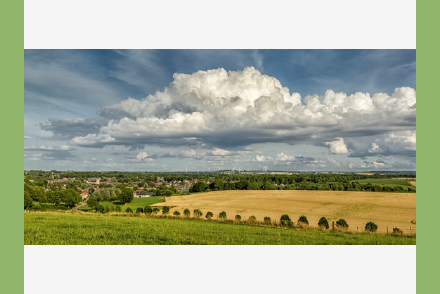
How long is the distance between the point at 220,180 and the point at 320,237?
96.3ft

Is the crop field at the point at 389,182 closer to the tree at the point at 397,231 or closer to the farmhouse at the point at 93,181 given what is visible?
the tree at the point at 397,231

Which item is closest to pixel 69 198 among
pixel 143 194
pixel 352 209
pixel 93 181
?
pixel 143 194

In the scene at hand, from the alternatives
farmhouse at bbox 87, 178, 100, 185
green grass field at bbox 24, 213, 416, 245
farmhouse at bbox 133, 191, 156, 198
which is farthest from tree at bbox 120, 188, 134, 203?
green grass field at bbox 24, 213, 416, 245

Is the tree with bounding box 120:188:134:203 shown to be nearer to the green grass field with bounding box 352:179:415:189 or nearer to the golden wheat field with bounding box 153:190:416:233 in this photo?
the golden wheat field with bounding box 153:190:416:233

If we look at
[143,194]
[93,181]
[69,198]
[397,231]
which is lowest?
[143,194]

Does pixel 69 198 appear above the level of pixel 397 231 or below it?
below

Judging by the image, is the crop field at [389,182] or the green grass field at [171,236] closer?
the green grass field at [171,236]

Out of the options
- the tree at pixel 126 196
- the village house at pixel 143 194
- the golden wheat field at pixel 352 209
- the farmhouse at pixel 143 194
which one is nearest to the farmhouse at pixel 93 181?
the village house at pixel 143 194

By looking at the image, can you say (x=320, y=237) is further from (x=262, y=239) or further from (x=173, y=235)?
(x=173, y=235)

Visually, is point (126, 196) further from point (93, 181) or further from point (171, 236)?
point (171, 236)

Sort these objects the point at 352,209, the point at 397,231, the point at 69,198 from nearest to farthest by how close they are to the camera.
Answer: the point at 397,231
the point at 352,209
the point at 69,198

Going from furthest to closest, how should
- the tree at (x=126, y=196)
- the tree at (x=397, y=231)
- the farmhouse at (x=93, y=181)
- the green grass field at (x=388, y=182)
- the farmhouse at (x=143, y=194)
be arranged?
1. the farmhouse at (x=93, y=181)
2. the farmhouse at (x=143, y=194)
3. the tree at (x=126, y=196)
4. the green grass field at (x=388, y=182)
5. the tree at (x=397, y=231)

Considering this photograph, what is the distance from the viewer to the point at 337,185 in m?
22.9
